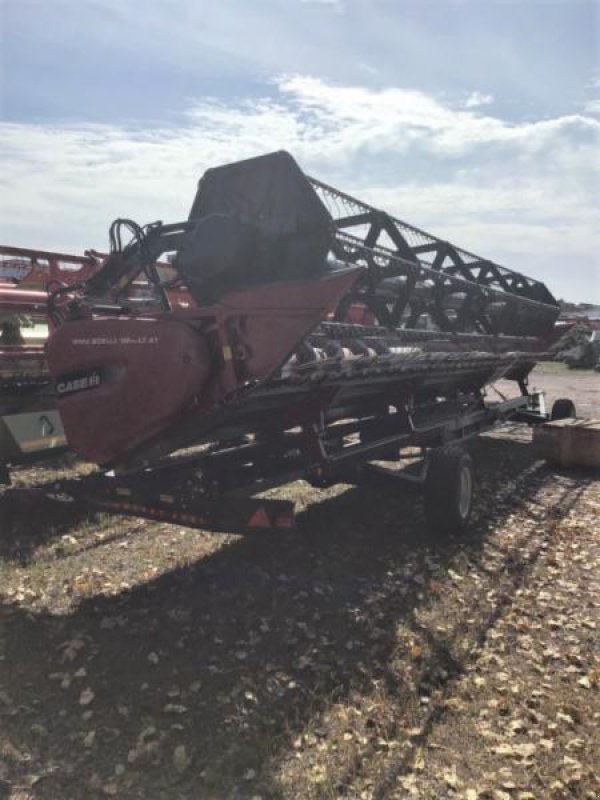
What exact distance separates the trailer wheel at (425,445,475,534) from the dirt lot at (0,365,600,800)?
0.60ft

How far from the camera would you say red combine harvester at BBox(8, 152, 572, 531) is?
3891mm

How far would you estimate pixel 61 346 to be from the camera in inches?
172

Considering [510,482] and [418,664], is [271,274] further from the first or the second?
[510,482]

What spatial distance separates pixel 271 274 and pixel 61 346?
1.51 meters

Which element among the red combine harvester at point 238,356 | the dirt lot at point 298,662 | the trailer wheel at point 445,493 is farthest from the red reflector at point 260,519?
the trailer wheel at point 445,493

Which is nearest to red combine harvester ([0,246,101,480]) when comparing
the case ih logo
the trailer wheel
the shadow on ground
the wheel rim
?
the case ih logo

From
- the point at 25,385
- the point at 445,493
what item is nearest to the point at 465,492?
the point at 445,493

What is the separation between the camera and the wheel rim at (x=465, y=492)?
5.83 m

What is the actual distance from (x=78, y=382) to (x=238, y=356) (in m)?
1.21

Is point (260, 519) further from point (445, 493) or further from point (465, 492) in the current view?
point (465, 492)

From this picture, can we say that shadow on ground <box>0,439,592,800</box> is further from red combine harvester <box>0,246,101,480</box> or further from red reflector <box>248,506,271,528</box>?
red combine harvester <box>0,246,101,480</box>

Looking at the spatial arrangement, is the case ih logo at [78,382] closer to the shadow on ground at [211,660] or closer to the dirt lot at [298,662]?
the dirt lot at [298,662]

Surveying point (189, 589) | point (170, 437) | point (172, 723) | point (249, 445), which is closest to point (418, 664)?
point (172, 723)

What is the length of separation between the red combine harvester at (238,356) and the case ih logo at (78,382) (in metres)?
0.01
